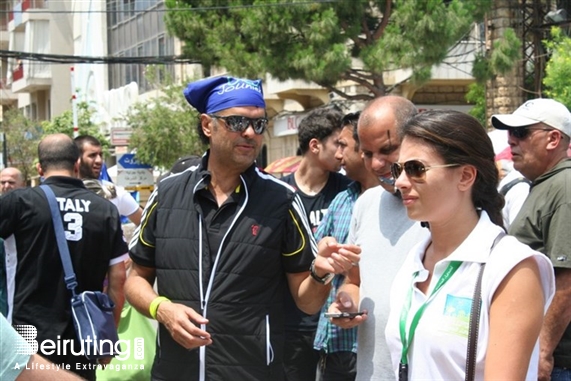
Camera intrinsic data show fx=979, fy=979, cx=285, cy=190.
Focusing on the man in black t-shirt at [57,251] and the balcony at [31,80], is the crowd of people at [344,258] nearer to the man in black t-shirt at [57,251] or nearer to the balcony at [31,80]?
the man in black t-shirt at [57,251]

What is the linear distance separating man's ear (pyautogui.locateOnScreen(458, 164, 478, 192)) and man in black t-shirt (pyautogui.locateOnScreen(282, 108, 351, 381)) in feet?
9.92

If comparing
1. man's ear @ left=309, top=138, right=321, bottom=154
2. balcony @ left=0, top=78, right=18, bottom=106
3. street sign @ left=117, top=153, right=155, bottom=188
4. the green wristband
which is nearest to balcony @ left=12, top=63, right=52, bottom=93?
balcony @ left=0, top=78, right=18, bottom=106

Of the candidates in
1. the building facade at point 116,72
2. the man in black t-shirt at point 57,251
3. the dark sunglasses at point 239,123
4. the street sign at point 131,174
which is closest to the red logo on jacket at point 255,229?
the dark sunglasses at point 239,123

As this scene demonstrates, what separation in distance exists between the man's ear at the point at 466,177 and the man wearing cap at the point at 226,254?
48.0 inches

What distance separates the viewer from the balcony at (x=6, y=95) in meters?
68.9

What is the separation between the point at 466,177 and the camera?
312 centimetres

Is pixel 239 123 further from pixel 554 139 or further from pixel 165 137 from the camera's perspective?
pixel 165 137

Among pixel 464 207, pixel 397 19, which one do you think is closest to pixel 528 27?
pixel 397 19

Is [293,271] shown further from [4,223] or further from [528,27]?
[528,27]

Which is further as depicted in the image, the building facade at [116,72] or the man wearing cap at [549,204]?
the building facade at [116,72]

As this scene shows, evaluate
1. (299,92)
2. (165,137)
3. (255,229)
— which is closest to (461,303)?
(255,229)

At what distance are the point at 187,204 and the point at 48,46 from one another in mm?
58506

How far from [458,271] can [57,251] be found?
358 centimetres

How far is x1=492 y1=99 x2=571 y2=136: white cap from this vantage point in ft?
16.1
